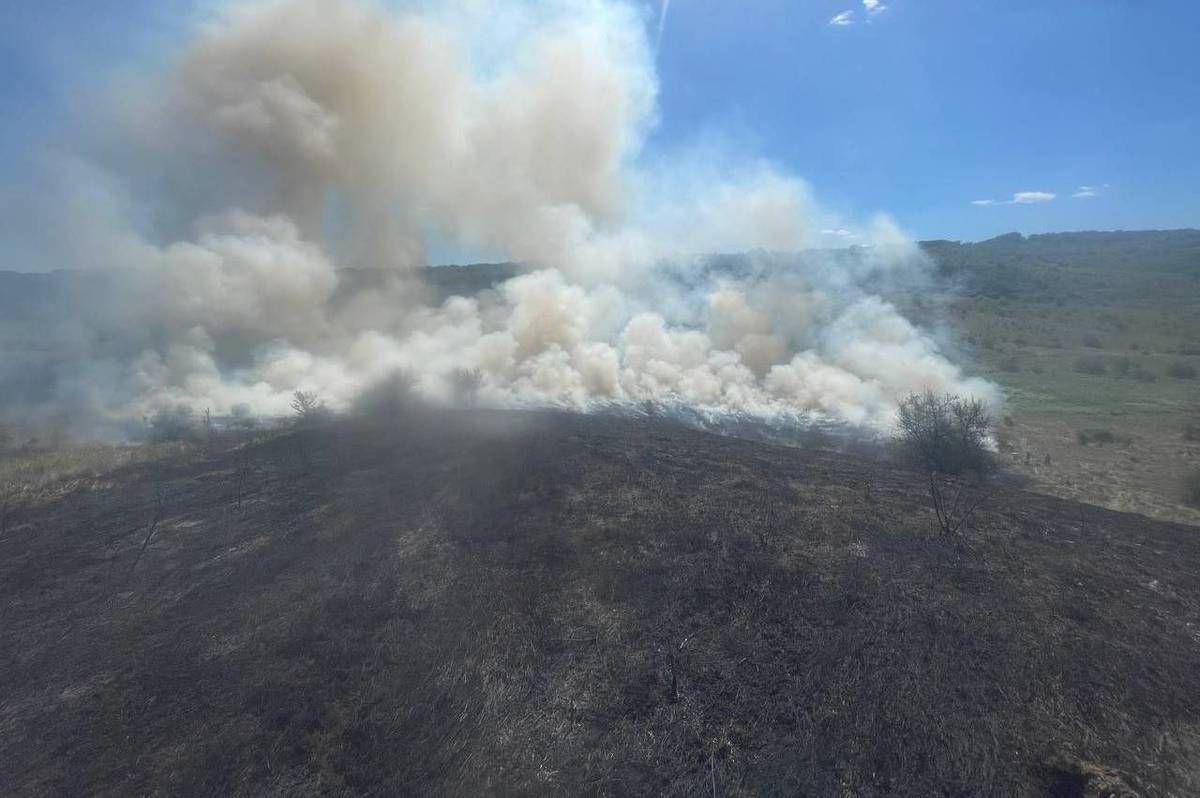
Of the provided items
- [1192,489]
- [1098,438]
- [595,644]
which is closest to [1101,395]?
[1098,438]

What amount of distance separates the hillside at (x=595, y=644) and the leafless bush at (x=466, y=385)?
15.3 metres

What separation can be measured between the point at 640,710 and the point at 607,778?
4.68ft

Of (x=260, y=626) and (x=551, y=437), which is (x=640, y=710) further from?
(x=551, y=437)

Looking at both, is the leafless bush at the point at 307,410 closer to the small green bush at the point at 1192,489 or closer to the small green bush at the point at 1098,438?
the small green bush at the point at 1192,489

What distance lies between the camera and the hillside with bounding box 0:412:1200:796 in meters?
8.50

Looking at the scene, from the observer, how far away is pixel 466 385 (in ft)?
118

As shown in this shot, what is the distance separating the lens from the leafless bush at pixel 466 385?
35.1m

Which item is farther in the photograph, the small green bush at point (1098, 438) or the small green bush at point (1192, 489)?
the small green bush at point (1098, 438)

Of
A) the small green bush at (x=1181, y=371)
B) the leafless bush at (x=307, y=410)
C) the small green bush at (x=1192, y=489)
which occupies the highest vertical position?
the leafless bush at (x=307, y=410)

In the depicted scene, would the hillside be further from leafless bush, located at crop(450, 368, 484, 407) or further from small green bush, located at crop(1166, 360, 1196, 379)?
small green bush, located at crop(1166, 360, 1196, 379)

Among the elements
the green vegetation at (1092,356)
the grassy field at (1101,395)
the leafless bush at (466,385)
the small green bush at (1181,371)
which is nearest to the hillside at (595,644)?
the grassy field at (1101,395)

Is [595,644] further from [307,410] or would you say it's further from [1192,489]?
[307,410]

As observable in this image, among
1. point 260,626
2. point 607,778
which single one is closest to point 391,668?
point 260,626

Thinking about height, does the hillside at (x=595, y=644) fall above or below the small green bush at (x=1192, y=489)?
above
